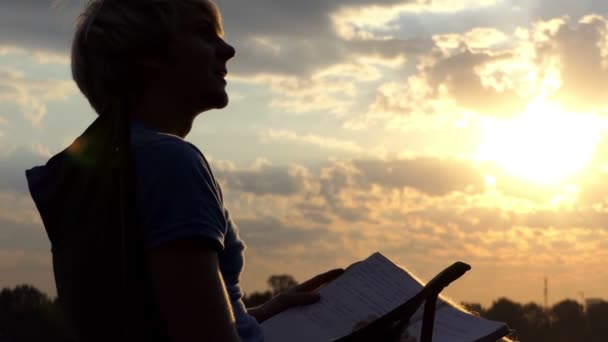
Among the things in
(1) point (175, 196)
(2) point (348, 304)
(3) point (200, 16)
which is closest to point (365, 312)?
(2) point (348, 304)

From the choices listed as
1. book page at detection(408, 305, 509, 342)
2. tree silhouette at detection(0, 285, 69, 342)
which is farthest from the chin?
tree silhouette at detection(0, 285, 69, 342)

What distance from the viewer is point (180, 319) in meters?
2.26

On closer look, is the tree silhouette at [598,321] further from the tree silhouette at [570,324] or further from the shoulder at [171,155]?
the shoulder at [171,155]

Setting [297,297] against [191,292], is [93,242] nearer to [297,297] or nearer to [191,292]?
[191,292]

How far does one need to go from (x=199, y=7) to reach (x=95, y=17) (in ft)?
1.11

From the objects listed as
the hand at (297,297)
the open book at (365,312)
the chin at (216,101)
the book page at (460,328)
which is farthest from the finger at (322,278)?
the chin at (216,101)

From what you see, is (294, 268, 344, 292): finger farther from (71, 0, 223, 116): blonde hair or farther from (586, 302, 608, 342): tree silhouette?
(586, 302, 608, 342): tree silhouette

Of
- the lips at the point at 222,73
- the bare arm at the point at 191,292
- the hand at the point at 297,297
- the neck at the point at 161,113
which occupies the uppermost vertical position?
the lips at the point at 222,73

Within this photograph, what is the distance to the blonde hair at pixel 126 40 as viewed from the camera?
2.76m

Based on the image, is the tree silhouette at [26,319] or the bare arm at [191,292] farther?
the tree silhouette at [26,319]

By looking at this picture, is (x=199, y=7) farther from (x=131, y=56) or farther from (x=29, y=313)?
(x=29, y=313)

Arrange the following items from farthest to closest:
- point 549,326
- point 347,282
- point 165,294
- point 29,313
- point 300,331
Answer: point 549,326 → point 29,313 → point 347,282 → point 300,331 → point 165,294

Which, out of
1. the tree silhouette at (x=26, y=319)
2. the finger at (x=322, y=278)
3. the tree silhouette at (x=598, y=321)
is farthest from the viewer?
the tree silhouette at (x=598, y=321)

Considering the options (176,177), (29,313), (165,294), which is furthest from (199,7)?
(29,313)
